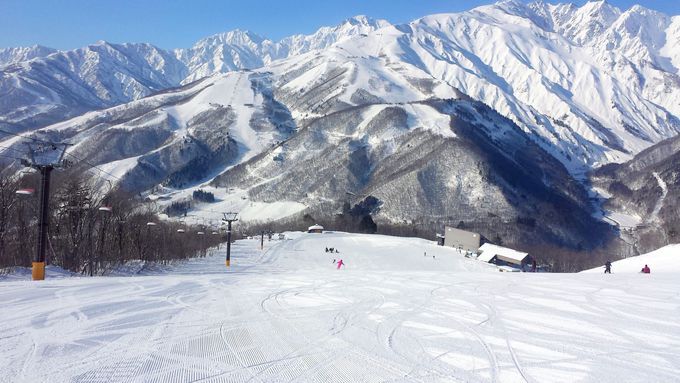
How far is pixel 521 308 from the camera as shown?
16.6 metres

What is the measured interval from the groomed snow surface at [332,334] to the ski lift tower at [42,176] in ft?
19.6

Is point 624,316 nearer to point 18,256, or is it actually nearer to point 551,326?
point 551,326

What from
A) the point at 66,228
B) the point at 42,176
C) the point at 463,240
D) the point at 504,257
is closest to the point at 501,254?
the point at 504,257

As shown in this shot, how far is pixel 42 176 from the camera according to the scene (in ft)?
88.1

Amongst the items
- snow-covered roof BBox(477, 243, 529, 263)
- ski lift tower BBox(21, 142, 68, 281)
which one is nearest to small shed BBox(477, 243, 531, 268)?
snow-covered roof BBox(477, 243, 529, 263)

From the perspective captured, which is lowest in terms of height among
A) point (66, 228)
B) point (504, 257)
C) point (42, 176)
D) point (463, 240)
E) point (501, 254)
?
point (504, 257)

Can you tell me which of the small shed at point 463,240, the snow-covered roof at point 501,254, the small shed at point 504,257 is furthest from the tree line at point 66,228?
the small shed at point 463,240

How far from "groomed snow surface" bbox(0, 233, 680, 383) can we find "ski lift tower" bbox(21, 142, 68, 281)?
19.6 feet

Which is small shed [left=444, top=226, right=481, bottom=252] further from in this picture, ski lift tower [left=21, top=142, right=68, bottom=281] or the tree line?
ski lift tower [left=21, top=142, right=68, bottom=281]

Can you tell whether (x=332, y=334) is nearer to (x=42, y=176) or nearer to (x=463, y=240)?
(x=42, y=176)

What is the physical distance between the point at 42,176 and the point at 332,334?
20.9 metres

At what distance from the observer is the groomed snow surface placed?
30.5 ft

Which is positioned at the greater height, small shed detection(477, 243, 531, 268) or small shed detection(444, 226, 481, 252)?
small shed detection(444, 226, 481, 252)

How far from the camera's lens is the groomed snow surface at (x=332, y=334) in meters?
9.29
